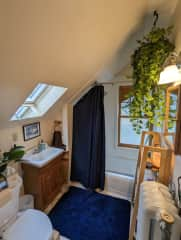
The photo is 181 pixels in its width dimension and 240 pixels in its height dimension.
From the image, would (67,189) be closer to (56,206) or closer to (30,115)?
(56,206)

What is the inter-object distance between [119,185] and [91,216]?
2.25 feet

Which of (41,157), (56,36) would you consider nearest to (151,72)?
(56,36)

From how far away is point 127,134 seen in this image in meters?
2.99

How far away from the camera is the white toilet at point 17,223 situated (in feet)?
4.10

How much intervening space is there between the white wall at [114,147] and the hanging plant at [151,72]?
1.17m

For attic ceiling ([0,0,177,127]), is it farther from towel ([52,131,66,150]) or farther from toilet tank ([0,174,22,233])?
towel ([52,131,66,150])

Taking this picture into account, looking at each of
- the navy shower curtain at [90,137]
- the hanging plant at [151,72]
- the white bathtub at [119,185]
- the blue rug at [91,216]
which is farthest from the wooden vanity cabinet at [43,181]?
the hanging plant at [151,72]

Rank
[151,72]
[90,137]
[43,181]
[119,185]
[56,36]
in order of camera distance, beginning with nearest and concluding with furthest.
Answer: [56,36], [151,72], [43,181], [119,185], [90,137]

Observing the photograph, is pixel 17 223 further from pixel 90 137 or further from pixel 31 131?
pixel 90 137

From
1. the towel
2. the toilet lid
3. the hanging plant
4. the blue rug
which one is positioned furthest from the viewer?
the towel

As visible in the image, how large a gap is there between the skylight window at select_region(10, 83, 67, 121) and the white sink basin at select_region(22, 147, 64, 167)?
601 mm

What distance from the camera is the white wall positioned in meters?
2.88

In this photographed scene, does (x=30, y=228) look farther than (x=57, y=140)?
No

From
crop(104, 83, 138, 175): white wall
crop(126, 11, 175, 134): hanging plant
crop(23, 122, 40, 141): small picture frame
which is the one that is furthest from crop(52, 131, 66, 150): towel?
crop(126, 11, 175, 134): hanging plant
